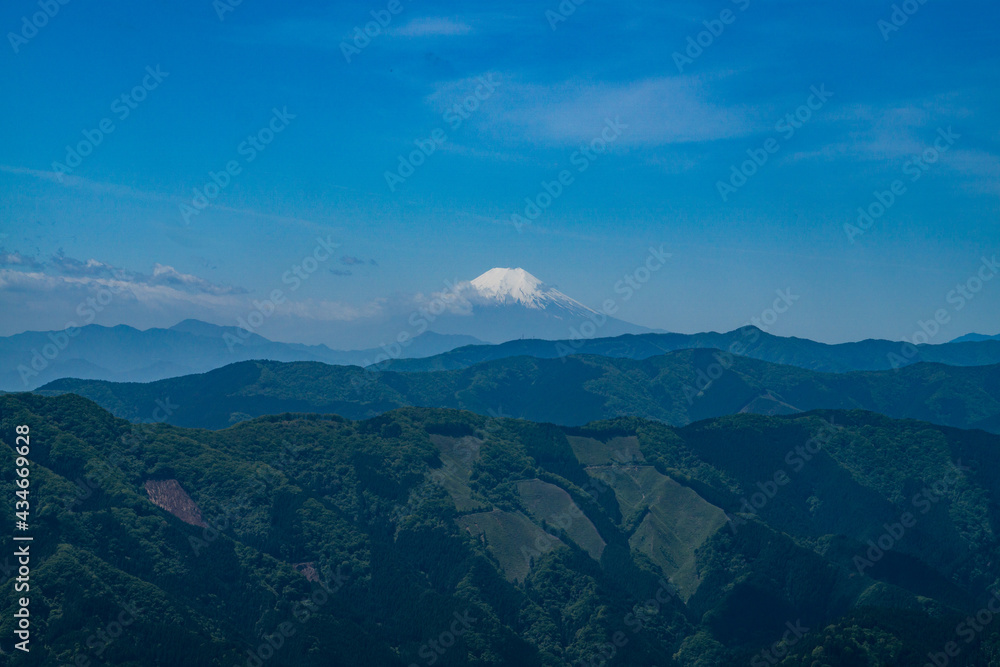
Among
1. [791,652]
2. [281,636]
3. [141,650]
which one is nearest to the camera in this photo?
[141,650]

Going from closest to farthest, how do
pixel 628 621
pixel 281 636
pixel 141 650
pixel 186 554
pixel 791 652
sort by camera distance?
pixel 141 650 < pixel 791 652 < pixel 281 636 < pixel 186 554 < pixel 628 621

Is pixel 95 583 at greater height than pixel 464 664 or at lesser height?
greater

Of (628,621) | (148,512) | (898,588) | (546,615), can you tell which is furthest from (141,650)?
(898,588)

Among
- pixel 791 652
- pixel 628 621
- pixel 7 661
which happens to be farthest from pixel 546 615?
pixel 7 661

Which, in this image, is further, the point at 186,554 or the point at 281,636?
the point at 186,554

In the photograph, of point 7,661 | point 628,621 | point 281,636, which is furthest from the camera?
point 628,621

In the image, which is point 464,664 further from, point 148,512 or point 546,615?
point 148,512

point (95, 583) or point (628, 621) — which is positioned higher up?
point (95, 583)

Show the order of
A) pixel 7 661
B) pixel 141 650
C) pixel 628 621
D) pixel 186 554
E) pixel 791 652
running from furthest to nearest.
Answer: pixel 628 621 → pixel 186 554 → pixel 791 652 → pixel 141 650 → pixel 7 661

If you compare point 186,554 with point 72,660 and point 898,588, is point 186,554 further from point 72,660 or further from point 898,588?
point 898,588
